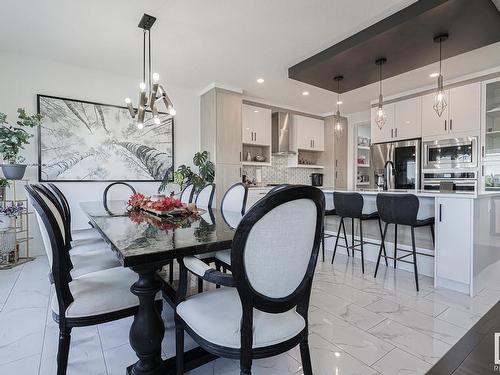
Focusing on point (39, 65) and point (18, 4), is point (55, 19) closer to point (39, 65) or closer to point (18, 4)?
point (18, 4)

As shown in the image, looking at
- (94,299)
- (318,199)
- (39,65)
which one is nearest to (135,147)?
(39,65)

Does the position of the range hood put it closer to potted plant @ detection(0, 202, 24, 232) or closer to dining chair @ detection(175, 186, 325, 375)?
potted plant @ detection(0, 202, 24, 232)

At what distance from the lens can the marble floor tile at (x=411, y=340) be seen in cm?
158

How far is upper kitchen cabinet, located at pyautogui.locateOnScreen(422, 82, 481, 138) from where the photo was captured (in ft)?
12.9

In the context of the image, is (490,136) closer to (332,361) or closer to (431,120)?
(431,120)

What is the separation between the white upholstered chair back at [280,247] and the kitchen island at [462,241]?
7.15ft

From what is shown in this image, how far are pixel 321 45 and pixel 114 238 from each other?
10.5ft

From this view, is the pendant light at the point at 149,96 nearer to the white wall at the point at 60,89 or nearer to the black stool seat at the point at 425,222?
the white wall at the point at 60,89

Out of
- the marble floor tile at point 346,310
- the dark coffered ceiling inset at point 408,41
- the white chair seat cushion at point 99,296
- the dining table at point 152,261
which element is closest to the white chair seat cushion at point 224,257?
the dining table at point 152,261

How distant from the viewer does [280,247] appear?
3.20ft

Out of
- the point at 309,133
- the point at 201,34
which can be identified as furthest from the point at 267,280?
the point at 309,133

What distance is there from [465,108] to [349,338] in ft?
13.6

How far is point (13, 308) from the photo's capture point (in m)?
2.12

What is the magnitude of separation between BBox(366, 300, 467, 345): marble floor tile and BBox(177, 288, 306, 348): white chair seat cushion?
1270 millimetres
